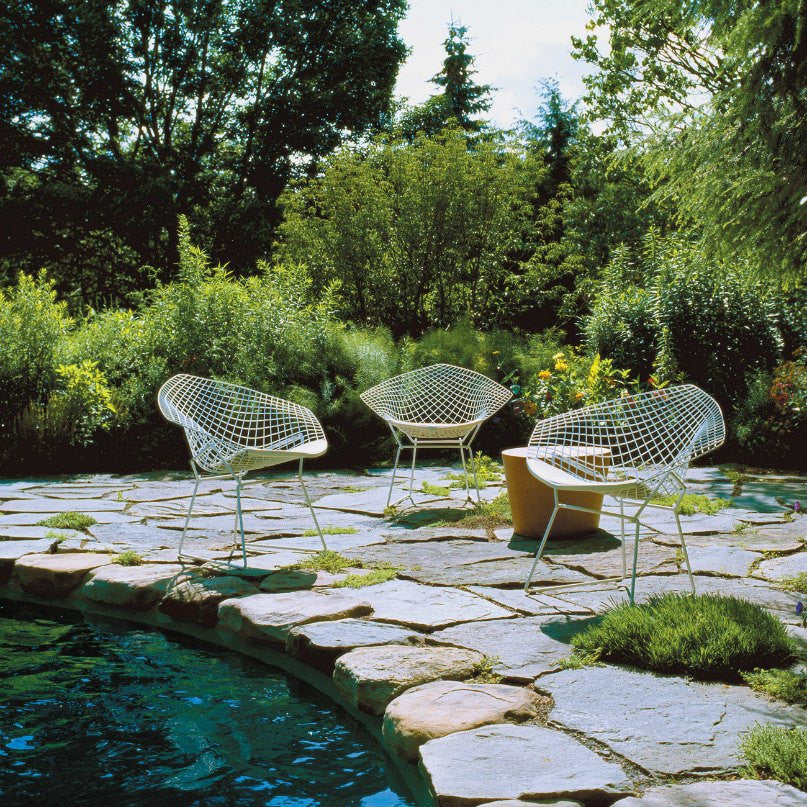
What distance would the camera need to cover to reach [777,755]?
6.95 ft

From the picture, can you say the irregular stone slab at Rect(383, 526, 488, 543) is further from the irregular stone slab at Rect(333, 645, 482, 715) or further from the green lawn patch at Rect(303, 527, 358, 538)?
the irregular stone slab at Rect(333, 645, 482, 715)

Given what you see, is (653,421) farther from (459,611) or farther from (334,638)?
(334,638)

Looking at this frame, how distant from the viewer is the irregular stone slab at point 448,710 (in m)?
2.47

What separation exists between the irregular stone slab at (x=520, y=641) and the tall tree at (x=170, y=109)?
1512 centimetres

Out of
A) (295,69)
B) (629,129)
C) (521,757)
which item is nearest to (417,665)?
(521,757)

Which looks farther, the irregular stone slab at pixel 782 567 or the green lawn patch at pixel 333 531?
the green lawn patch at pixel 333 531

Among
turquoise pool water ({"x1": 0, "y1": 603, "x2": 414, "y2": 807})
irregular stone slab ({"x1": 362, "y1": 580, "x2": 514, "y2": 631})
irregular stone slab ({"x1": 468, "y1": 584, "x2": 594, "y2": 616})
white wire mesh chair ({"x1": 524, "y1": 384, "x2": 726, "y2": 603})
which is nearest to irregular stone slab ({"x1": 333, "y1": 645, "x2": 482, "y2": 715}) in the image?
turquoise pool water ({"x1": 0, "y1": 603, "x2": 414, "y2": 807})

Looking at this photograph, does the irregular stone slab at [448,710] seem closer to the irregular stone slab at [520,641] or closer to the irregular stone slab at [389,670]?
the irregular stone slab at [389,670]

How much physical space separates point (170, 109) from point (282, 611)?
17.3 meters

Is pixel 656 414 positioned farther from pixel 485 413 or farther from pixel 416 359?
pixel 416 359

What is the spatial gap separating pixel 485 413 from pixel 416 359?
366cm

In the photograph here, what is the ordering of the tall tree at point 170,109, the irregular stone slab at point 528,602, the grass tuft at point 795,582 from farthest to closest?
the tall tree at point 170,109 → the grass tuft at point 795,582 → the irregular stone slab at point 528,602

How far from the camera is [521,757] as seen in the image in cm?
225

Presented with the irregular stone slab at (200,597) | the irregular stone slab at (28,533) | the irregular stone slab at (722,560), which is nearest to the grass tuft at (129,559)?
the irregular stone slab at (200,597)
